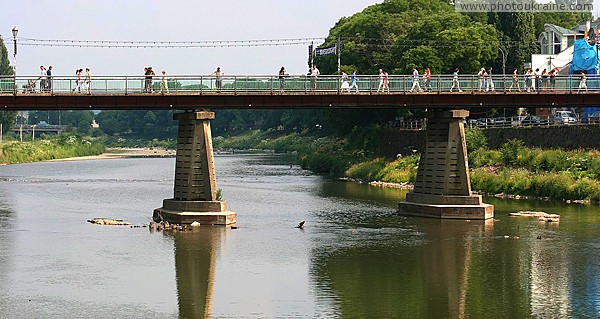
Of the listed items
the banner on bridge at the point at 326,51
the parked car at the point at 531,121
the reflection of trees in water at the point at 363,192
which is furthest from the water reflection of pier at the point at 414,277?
the banner on bridge at the point at 326,51

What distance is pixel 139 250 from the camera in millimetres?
64625

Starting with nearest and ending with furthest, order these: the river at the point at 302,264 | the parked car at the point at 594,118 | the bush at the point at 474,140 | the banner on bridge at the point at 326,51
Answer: the river at the point at 302,264, the parked car at the point at 594,118, the bush at the point at 474,140, the banner on bridge at the point at 326,51

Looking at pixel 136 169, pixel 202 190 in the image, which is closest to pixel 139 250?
pixel 202 190

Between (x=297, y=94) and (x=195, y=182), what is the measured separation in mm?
9382

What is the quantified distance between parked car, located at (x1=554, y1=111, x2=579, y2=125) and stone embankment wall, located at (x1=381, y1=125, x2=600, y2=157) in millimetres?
2527

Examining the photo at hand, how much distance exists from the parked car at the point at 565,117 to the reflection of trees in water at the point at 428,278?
120ft

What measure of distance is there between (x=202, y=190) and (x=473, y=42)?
61.5 metres

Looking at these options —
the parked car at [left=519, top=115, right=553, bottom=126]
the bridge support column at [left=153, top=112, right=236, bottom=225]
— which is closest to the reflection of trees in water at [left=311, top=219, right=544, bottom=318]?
the bridge support column at [left=153, top=112, right=236, bottom=225]

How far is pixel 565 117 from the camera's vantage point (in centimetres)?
10950

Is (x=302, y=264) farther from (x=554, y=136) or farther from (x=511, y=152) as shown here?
(x=554, y=136)

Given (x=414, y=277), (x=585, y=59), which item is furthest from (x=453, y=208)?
(x=585, y=59)

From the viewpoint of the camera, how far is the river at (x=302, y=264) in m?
49.4

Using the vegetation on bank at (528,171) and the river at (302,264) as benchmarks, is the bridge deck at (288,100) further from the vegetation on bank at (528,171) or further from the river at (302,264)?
the vegetation on bank at (528,171)

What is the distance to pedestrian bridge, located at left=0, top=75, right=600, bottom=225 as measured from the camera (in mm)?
76188
